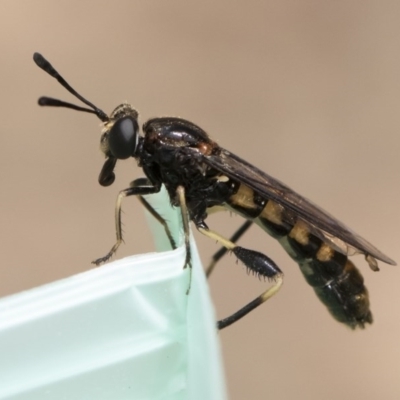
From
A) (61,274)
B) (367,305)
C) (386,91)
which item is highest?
(386,91)

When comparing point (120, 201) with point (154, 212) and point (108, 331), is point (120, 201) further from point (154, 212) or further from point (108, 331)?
point (108, 331)

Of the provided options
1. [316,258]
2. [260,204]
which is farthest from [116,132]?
[316,258]

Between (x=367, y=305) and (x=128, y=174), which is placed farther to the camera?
(x=128, y=174)

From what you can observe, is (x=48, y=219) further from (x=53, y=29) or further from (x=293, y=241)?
(x=293, y=241)

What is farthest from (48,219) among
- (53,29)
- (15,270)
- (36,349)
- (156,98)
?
(36,349)

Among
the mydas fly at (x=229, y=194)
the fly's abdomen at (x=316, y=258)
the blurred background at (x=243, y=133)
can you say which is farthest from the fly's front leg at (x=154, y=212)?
the blurred background at (x=243, y=133)

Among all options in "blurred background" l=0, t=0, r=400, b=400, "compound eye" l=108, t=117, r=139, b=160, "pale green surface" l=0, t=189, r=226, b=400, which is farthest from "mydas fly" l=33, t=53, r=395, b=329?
"blurred background" l=0, t=0, r=400, b=400

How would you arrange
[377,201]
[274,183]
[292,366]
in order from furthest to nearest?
[377,201] → [292,366] → [274,183]
